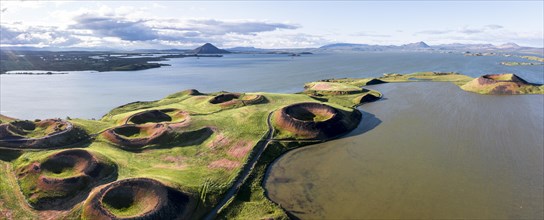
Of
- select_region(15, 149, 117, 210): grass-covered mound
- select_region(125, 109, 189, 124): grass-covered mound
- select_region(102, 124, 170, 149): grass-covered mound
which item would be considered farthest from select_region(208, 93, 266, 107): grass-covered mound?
select_region(15, 149, 117, 210): grass-covered mound

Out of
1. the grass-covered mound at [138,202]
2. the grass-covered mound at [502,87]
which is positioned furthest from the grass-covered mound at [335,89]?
the grass-covered mound at [138,202]

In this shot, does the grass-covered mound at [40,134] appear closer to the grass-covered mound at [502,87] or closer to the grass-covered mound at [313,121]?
the grass-covered mound at [313,121]

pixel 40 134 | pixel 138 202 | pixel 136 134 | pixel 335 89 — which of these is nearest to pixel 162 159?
pixel 136 134

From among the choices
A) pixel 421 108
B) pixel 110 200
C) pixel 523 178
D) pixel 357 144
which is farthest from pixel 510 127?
pixel 110 200

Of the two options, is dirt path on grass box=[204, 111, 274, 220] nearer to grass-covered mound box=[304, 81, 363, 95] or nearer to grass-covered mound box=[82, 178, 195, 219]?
grass-covered mound box=[82, 178, 195, 219]

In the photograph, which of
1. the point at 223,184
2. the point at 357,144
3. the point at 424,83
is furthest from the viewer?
the point at 424,83

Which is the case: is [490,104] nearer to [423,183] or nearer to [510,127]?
[510,127]
